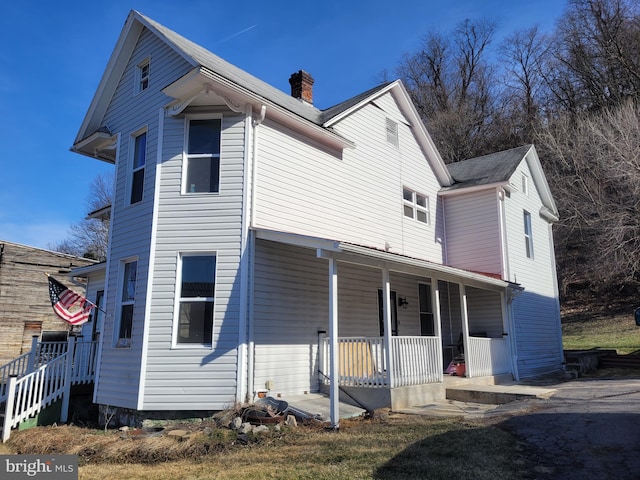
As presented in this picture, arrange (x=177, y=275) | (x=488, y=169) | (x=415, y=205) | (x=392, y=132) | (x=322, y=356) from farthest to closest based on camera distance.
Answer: (x=488, y=169)
(x=415, y=205)
(x=392, y=132)
(x=322, y=356)
(x=177, y=275)

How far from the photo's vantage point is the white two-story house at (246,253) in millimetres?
8914

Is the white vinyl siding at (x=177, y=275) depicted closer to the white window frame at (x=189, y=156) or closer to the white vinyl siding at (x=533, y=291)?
the white window frame at (x=189, y=156)

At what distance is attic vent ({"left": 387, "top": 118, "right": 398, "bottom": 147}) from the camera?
14.3 m

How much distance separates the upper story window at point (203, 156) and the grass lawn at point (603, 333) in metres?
16.8

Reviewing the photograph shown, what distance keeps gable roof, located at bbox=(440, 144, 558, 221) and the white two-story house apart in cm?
282

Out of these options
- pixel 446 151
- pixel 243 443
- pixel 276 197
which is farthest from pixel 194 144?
pixel 446 151

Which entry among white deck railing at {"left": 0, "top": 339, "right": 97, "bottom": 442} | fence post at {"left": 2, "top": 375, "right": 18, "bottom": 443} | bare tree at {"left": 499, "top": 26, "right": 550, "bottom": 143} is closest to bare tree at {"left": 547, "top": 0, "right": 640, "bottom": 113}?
bare tree at {"left": 499, "top": 26, "right": 550, "bottom": 143}

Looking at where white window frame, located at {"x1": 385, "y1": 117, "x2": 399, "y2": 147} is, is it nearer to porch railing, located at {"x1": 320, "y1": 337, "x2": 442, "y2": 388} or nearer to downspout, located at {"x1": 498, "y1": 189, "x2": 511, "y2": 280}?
downspout, located at {"x1": 498, "y1": 189, "x2": 511, "y2": 280}

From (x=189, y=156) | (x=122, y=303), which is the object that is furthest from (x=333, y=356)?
(x=189, y=156)

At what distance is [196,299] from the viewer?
9.18m

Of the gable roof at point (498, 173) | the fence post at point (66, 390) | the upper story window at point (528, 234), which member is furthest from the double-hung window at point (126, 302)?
the upper story window at point (528, 234)

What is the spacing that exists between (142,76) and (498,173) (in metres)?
10.8

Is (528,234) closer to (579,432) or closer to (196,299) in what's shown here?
(579,432)

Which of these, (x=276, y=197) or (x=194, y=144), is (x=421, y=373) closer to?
(x=276, y=197)
